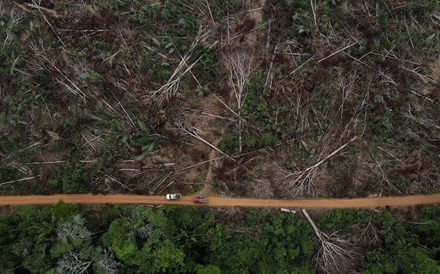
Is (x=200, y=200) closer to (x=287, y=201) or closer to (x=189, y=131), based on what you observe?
(x=189, y=131)

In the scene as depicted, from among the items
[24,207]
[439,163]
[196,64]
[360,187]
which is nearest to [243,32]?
[196,64]

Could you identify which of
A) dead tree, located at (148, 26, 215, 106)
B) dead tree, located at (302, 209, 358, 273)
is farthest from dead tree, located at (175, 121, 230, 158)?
dead tree, located at (302, 209, 358, 273)

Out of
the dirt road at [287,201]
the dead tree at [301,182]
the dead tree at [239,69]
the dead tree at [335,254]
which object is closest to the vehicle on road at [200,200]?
the dirt road at [287,201]

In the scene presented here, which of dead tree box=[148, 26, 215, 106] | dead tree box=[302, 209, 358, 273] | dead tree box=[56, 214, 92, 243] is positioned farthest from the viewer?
dead tree box=[148, 26, 215, 106]

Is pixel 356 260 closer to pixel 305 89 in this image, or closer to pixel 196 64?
pixel 305 89

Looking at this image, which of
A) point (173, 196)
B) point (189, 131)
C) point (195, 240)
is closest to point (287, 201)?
point (195, 240)

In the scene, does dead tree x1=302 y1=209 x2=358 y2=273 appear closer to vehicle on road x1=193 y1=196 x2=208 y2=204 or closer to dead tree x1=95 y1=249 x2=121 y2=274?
vehicle on road x1=193 y1=196 x2=208 y2=204
